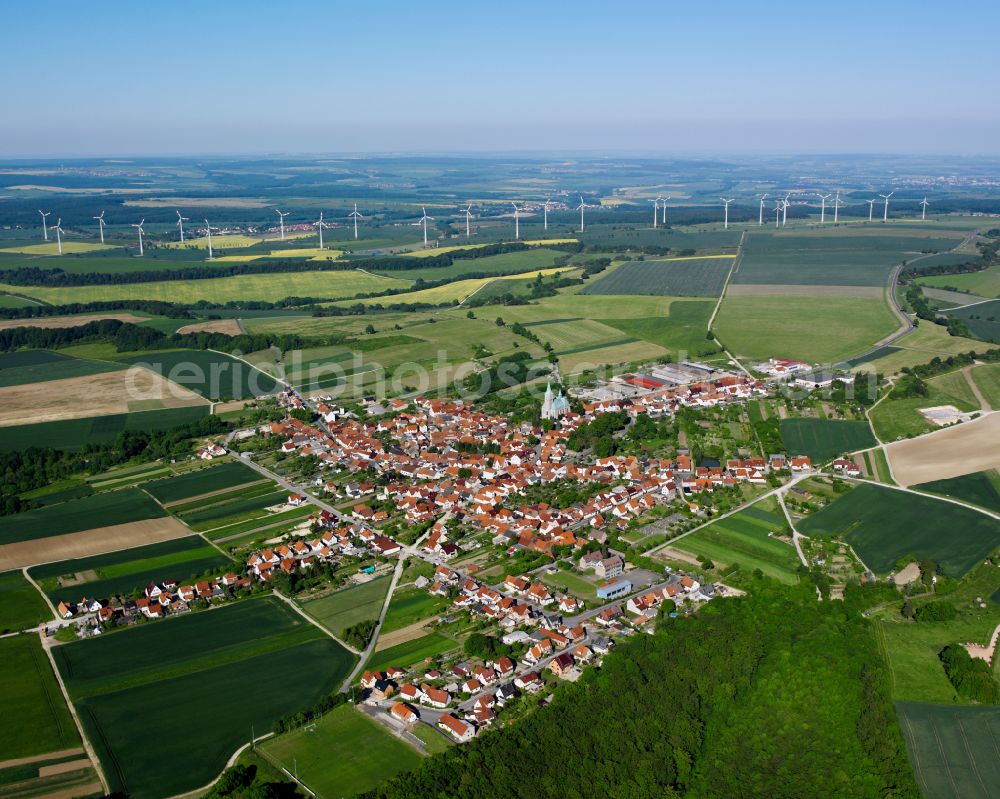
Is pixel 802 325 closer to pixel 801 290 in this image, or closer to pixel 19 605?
pixel 801 290

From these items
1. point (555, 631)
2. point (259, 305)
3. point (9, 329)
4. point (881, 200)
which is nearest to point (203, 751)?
point (555, 631)

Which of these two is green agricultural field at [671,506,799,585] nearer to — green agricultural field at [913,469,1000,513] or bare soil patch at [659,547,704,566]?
bare soil patch at [659,547,704,566]

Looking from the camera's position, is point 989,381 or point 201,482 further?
point 989,381

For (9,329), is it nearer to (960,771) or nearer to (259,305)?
(259,305)

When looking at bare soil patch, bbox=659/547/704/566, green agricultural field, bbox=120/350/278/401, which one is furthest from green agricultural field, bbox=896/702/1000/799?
green agricultural field, bbox=120/350/278/401

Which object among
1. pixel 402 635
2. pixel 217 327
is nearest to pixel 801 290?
pixel 217 327

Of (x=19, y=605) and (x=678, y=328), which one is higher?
(x=678, y=328)

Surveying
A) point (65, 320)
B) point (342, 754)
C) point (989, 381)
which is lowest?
point (342, 754)
